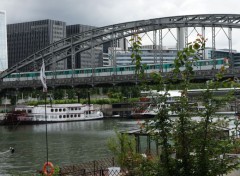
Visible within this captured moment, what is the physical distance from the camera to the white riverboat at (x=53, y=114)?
96.4 metres

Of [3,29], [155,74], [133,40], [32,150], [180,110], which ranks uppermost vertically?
[3,29]

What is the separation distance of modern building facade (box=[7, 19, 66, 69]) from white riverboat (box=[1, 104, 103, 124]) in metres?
58.3

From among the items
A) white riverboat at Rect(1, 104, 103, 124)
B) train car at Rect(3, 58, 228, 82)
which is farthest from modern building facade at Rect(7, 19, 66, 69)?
white riverboat at Rect(1, 104, 103, 124)

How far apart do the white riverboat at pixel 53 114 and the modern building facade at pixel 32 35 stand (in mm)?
58262

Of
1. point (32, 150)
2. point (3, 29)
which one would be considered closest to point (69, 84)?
point (32, 150)

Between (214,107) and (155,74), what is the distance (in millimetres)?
1558

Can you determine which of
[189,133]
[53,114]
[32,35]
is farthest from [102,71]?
[189,133]

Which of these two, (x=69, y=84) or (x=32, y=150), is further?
(x=69, y=84)

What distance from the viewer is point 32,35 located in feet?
580

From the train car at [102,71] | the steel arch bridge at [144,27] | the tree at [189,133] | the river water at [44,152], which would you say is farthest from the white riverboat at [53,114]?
the tree at [189,133]

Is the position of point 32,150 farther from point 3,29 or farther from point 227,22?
point 3,29

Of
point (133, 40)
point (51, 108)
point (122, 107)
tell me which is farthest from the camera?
point (122, 107)

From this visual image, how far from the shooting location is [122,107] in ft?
402

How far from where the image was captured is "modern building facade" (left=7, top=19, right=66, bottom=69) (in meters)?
167
